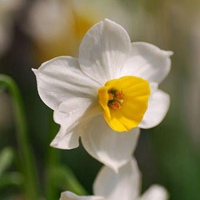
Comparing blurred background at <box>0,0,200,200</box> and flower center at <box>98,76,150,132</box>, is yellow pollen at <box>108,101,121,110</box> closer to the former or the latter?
flower center at <box>98,76,150,132</box>

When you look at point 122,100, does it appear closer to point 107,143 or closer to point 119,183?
point 107,143

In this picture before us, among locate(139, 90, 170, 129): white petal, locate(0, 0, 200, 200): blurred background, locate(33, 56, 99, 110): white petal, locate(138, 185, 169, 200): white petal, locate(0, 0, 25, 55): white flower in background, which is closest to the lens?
locate(33, 56, 99, 110): white petal

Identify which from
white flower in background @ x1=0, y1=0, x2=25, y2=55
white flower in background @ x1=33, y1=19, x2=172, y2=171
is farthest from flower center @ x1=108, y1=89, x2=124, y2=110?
white flower in background @ x1=0, y1=0, x2=25, y2=55

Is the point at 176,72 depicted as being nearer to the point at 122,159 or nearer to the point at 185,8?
the point at 185,8

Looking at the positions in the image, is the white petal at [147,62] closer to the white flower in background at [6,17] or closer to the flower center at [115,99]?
the flower center at [115,99]

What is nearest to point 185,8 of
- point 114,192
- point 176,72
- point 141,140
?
point 176,72

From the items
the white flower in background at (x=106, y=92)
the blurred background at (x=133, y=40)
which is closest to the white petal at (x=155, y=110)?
the white flower in background at (x=106, y=92)

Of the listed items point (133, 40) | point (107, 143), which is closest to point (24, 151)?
point (107, 143)

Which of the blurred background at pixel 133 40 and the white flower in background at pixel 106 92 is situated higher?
the white flower in background at pixel 106 92
